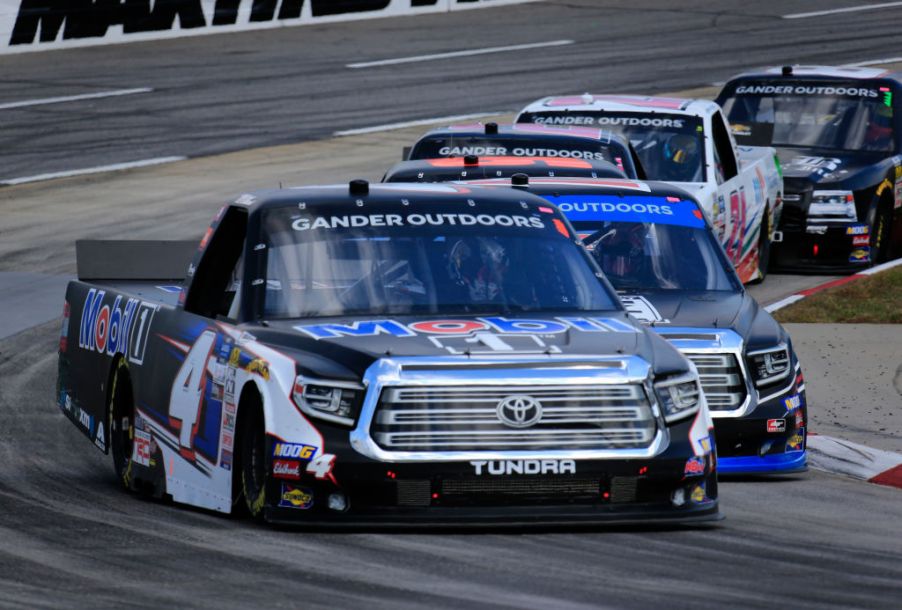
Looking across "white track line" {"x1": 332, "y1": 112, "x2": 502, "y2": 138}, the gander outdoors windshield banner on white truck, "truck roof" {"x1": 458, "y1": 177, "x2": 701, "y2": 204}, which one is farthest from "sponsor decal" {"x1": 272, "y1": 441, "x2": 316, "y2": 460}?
the gander outdoors windshield banner on white truck

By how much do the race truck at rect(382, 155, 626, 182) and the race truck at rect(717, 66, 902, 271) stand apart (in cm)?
455

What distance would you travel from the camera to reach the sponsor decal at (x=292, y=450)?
775 centimetres

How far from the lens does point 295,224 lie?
29.3 ft

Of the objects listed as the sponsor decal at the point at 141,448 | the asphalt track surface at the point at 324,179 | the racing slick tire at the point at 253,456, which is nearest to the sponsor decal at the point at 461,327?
the racing slick tire at the point at 253,456

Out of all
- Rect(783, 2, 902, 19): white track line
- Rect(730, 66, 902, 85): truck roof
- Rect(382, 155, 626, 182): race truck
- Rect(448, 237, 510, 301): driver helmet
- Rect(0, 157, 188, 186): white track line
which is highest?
Rect(448, 237, 510, 301): driver helmet

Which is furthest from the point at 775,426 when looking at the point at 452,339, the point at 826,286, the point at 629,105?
the point at 629,105

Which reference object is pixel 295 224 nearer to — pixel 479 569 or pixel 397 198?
pixel 397 198

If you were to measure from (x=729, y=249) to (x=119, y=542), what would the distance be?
9.21 m

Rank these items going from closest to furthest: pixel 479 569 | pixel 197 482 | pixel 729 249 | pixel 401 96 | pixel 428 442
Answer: pixel 479 569
pixel 428 442
pixel 197 482
pixel 729 249
pixel 401 96

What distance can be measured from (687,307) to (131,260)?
10.2 feet

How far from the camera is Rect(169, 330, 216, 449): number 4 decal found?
8727mm

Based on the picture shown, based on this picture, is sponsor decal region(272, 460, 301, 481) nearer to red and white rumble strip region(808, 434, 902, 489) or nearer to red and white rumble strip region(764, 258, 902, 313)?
red and white rumble strip region(808, 434, 902, 489)

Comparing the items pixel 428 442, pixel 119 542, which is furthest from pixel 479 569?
pixel 119 542

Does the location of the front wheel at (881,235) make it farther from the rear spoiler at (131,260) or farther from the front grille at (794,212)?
the rear spoiler at (131,260)
